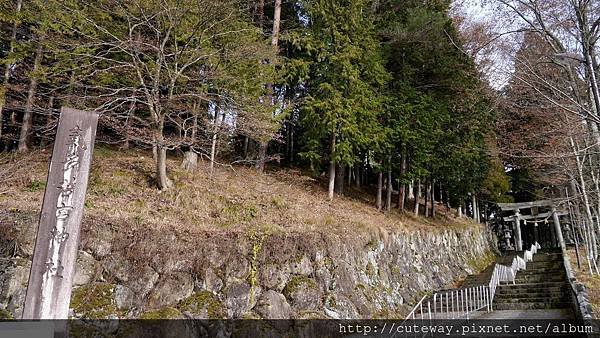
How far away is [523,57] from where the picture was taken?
693 cm

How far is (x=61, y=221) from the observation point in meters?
3.62

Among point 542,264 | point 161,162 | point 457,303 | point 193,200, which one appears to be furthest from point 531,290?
point 161,162

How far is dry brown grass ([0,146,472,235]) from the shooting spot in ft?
22.5

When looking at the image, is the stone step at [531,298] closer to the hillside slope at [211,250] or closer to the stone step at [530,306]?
the stone step at [530,306]

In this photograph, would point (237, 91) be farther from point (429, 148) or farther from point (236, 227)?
point (429, 148)

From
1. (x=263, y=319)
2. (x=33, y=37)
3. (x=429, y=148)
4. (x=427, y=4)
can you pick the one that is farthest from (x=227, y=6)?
(x=427, y=4)

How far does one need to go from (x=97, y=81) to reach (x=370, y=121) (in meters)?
7.77

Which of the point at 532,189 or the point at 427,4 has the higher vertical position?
the point at 427,4

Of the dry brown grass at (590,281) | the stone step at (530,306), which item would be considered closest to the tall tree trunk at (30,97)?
the stone step at (530,306)

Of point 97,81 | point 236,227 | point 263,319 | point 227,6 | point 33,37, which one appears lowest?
point 263,319

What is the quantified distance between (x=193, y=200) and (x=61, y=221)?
15.1 ft

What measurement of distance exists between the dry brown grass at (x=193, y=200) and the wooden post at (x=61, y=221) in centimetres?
254

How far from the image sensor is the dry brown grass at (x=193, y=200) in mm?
6867

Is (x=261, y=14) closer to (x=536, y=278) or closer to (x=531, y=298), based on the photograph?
(x=531, y=298)
